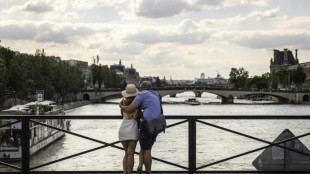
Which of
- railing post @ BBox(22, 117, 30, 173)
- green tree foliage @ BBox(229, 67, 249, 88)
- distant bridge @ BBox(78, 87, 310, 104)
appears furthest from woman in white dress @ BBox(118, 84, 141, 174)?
green tree foliage @ BBox(229, 67, 249, 88)

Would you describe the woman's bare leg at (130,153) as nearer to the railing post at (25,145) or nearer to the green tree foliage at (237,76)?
the railing post at (25,145)

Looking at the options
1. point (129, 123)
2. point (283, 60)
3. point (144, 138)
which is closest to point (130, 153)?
point (144, 138)

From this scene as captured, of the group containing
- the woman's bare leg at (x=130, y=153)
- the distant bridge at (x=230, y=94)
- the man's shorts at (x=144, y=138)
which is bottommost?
the distant bridge at (x=230, y=94)

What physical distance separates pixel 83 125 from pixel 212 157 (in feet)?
8.28

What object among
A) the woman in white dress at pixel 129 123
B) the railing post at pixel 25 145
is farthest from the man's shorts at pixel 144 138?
the railing post at pixel 25 145

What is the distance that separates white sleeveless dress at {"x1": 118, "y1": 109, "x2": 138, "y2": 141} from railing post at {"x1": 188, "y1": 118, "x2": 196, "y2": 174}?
3.71 ft

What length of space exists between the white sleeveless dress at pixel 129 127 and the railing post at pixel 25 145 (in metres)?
1.72

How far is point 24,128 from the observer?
8.18 metres

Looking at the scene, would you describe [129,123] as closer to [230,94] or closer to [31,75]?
[31,75]

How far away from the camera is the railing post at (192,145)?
26.9 ft

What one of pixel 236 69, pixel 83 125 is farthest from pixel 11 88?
pixel 236 69

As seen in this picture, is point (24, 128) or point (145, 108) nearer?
point (145, 108)

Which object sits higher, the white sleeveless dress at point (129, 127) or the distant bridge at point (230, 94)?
the white sleeveless dress at point (129, 127)

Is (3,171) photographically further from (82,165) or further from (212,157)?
(212,157)
